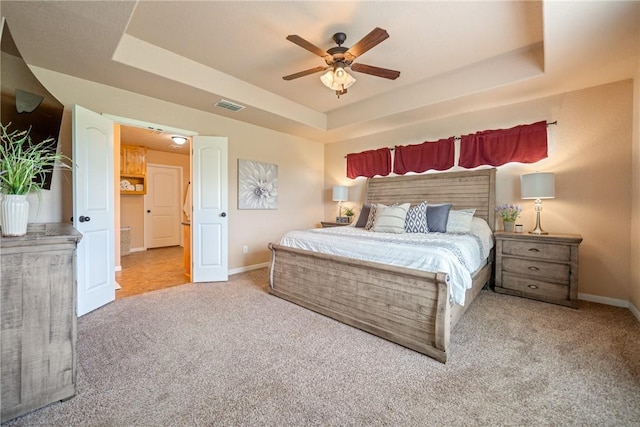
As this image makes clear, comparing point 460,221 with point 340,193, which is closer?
point 460,221

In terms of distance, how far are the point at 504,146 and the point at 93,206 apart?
196 inches

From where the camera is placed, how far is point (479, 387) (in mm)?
1614

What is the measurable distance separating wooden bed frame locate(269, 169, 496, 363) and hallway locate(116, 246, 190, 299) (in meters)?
1.76

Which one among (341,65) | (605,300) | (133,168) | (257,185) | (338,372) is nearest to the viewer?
(338,372)

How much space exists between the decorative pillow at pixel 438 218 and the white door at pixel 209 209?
9.37 feet

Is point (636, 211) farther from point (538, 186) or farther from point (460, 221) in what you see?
point (460, 221)

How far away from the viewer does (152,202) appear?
673 cm

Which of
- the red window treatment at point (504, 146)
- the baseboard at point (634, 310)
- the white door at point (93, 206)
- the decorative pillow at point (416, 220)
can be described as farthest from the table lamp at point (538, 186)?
the white door at point (93, 206)

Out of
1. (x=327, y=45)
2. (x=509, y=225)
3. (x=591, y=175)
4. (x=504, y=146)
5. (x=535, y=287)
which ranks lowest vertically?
(x=535, y=287)

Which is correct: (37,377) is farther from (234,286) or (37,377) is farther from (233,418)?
(234,286)

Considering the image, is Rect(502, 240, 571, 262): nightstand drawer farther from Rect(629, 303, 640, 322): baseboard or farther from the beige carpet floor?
Rect(629, 303, 640, 322): baseboard

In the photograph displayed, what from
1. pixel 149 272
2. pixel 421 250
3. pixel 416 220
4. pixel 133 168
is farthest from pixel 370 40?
pixel 133 168

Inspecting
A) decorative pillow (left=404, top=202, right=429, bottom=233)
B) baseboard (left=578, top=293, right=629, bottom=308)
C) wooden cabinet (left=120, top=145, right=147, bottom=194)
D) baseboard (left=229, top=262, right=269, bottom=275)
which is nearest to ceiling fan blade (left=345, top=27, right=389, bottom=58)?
decorative pillow (left=404, top=202, right=429, bottom=233)

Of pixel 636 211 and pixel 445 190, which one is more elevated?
pixel 445 190
